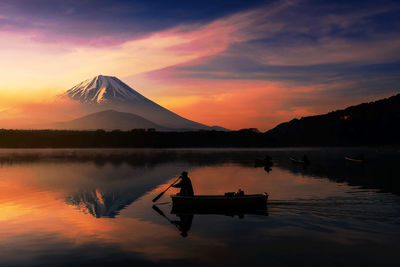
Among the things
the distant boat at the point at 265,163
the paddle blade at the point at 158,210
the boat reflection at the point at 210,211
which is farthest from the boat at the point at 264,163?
the paddle blade at the point at 158,210

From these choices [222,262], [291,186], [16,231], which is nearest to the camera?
→ [222,262]

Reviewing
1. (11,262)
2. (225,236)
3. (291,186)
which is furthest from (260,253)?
(291,186)

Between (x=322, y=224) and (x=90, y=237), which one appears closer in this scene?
(x=90, y=237)

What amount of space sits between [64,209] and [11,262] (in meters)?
10.8

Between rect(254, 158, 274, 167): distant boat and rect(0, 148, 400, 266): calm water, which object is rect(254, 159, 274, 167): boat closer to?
rect(254, 158, 274, 167): distant boat

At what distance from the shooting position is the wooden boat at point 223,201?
72.0 ft

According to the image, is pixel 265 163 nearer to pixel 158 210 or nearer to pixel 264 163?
pixel 264 163

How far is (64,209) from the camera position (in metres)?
23.3

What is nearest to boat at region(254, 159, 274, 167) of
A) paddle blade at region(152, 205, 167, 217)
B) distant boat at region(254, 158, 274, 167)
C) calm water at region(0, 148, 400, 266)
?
distant boat at region(254, 158, 274, 167)

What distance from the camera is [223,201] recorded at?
21938 millimetres

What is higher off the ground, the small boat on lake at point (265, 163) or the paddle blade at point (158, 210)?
the small boat on lake at point (265, 163)

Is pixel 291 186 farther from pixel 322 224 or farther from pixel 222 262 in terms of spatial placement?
pixel 222 262

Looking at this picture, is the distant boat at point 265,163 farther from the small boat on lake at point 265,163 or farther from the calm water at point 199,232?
the calm water at point 199,232

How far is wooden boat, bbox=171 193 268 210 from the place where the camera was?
72.0 feet
